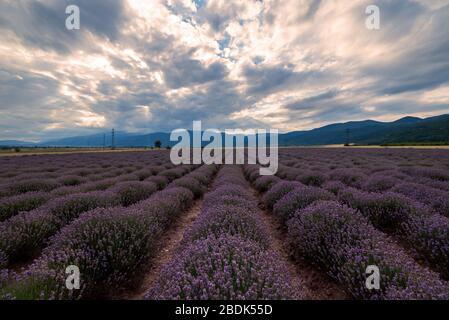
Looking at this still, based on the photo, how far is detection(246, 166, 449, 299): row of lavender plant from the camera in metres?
1.90

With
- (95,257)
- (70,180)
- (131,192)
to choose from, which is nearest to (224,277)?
(95,257)

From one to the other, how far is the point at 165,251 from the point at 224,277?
9.12 feet

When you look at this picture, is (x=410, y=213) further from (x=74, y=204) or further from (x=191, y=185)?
(x=74, y=204)

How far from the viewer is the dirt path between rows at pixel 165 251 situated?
2.97 meters

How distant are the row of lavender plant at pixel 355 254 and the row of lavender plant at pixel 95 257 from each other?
8.52 ft

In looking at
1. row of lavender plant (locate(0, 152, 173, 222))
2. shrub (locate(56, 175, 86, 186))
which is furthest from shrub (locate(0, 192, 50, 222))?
shrub (locate(56, 175, 86, 186))

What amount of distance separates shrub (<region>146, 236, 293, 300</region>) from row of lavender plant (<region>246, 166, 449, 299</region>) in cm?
87

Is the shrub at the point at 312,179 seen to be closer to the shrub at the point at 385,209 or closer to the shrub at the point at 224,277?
the shrub at the point at 385,209

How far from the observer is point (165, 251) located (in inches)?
168

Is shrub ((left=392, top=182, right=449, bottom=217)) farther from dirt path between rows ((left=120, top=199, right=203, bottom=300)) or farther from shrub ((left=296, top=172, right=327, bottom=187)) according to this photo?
dirt path between rows ((left=120, top=199, right=203, bottom=300))

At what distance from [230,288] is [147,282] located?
6.72 feet
